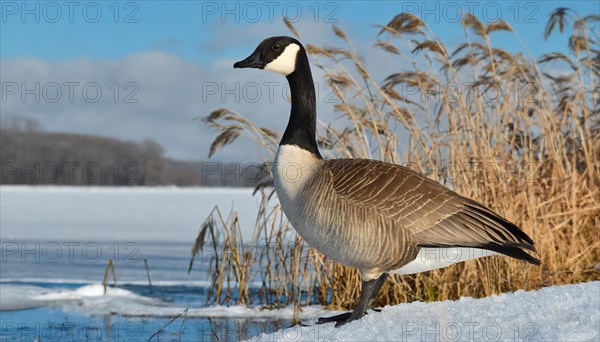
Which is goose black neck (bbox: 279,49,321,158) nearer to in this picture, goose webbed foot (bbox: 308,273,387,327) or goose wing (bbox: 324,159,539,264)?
goose wing (bbox: 324,159,539,264)

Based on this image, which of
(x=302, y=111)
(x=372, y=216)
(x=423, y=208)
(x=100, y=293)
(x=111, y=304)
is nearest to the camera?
(x=372, y=216)

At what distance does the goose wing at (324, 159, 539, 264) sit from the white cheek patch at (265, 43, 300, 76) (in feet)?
2.21

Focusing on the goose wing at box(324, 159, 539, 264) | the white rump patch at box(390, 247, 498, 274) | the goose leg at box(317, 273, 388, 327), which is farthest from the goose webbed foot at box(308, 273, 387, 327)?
the goose wing at box(324, 159, 539, 264)

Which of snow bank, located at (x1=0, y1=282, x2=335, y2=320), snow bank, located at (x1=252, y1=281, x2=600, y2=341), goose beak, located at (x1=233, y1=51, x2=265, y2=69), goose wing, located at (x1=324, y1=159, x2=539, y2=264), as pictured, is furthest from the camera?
snow bank, located at (x1=0, y1=282, x2=335, y2=320)

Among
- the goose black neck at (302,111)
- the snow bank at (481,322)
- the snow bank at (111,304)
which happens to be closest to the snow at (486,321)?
the snow bank at (481,322)

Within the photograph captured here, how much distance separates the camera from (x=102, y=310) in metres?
6.58

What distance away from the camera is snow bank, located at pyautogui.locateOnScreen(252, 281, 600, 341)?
327 centimetres

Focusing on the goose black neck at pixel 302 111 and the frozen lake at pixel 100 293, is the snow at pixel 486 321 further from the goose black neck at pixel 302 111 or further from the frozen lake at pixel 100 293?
the frozen lake at pixel 100 293

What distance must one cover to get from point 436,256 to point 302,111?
1.18 meters

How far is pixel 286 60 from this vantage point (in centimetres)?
427

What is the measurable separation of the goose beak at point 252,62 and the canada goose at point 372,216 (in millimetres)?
14

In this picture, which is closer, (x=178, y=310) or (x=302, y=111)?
(x=302, y=111)

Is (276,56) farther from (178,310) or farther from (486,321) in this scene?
(178,310)

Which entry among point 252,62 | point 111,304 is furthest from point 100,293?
point 252,62
